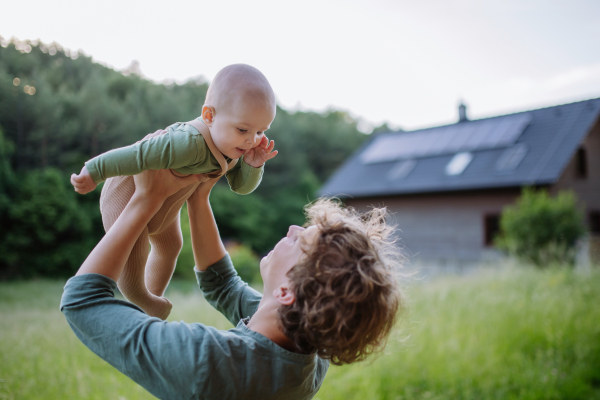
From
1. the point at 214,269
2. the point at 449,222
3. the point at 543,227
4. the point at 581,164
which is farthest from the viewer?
the point at 449,222

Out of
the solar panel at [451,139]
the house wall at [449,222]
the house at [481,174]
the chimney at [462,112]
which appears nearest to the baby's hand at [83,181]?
the house at [481,174]

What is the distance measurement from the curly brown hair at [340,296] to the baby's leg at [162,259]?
0.49m

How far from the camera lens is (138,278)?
1.28 metres

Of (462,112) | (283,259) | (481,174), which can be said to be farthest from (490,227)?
(283,259)

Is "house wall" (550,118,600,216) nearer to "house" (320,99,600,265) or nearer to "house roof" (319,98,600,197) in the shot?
"house" (320,99,600,265)

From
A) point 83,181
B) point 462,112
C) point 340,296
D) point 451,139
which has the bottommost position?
point 340,296

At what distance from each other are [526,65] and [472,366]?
4.42m

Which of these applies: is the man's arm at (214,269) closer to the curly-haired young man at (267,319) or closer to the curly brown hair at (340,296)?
the curly-haired young man at (267,319)

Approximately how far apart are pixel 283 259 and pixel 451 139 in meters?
14.6

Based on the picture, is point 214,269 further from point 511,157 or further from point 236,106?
point 511,157

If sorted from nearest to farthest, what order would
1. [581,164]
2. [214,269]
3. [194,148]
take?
[194,148], [214,269], [581,164]

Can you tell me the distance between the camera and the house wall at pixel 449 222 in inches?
514

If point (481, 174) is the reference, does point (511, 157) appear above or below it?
above

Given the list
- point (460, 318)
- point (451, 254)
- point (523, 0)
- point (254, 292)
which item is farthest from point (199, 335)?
point (451, 254)
